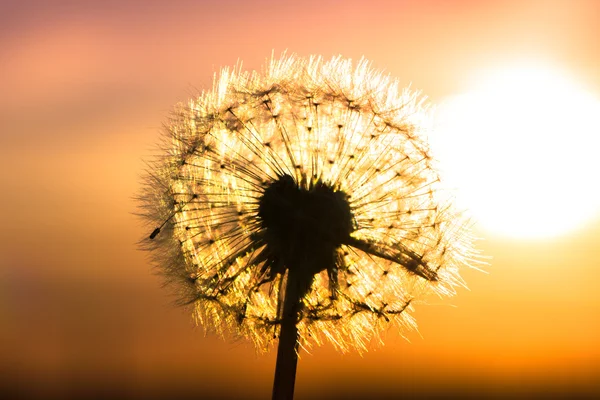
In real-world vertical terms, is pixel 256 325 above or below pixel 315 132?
below

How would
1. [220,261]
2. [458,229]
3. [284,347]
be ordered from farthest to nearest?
[458,229] < [220,261] < [284,347]

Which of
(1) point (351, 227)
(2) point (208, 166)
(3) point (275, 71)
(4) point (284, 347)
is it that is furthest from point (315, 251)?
(3) point (275, 71)

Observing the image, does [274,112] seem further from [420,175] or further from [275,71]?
[420,175]

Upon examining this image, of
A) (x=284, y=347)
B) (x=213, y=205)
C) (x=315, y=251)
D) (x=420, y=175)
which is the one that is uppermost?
(x=420, y=175)
